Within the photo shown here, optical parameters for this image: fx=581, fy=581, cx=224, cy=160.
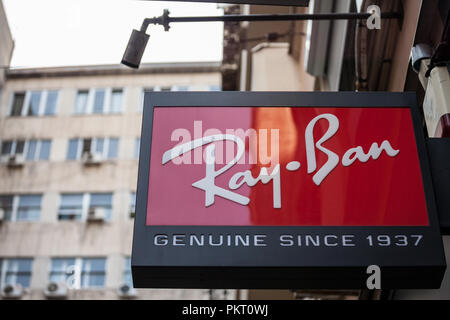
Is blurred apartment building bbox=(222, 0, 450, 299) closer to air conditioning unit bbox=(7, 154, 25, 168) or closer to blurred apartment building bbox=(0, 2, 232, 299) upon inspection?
blurred apartment building bbox=(0, 2, 232, 299)

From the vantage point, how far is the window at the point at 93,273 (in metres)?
23.9

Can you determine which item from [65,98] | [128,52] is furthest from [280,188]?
[65,98]

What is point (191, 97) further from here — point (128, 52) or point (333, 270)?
point (333, 270)

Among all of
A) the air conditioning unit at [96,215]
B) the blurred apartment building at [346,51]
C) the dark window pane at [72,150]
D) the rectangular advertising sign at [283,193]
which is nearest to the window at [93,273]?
the air conditioning unit at [96,215]

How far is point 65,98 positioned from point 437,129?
88.3 ft

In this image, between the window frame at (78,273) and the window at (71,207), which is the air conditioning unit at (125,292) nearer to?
the window frame at (78,273)

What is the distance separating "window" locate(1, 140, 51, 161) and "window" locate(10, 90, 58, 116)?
1776 millimetres

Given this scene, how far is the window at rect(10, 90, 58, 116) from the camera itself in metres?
28.7

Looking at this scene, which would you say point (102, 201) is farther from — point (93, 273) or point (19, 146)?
point (19, 146)

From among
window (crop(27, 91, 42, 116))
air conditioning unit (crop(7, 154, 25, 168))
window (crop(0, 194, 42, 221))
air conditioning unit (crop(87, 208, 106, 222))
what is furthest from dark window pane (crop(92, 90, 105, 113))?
air conditioning unit (crop(87, 208, 106, 222))

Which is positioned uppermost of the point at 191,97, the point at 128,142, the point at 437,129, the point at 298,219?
the point at 128,142

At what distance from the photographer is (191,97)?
4207 mm

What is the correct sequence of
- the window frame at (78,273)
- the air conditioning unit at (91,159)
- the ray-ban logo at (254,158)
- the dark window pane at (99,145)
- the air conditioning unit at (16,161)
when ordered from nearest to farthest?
the ray-ban logo at (254,158)
the window frame at (78,273)
the air conditioning unit at (91,159)
the air conditioning unit at (16,161)
the dark window pane at (99,145)

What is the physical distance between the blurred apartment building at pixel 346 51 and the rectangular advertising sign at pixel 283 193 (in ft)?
2.15
